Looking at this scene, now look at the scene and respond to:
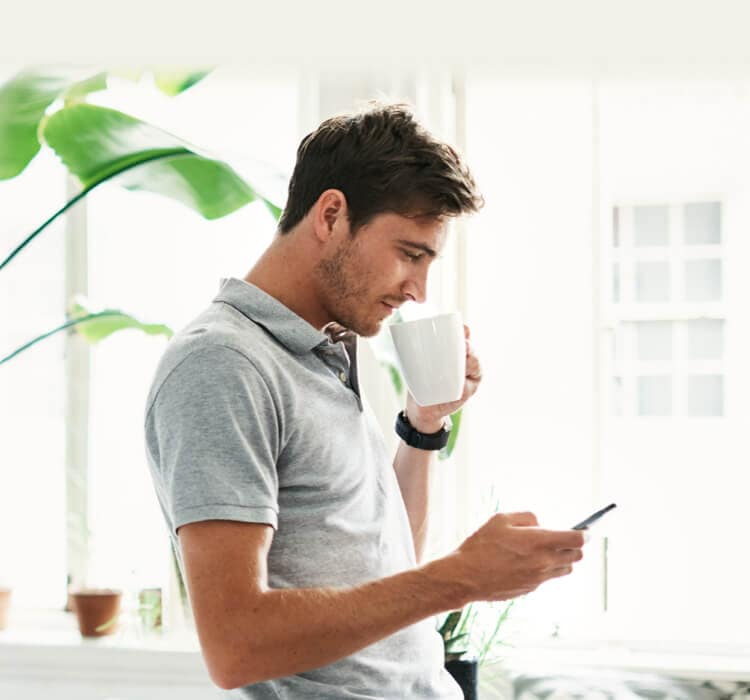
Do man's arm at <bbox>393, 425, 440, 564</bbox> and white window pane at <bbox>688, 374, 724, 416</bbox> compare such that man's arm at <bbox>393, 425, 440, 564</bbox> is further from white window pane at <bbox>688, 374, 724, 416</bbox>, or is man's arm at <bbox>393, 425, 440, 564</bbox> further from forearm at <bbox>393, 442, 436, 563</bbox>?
white window pane at <bbox>688, 374, 724, 416</bbox>

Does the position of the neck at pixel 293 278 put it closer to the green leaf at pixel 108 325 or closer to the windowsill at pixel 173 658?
the green leaf at pixel 108 325

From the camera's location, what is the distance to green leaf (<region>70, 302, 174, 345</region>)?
6.93 ft

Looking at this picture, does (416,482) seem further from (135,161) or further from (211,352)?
(135,161)

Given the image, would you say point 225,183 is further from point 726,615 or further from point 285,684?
point 726,615

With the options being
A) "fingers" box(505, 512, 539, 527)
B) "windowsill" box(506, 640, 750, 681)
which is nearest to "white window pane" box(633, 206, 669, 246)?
"windowsill" box(506, 640, 750, 681)

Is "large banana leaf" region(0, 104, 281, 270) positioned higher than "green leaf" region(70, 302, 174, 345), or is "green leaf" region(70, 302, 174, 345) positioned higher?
"large banana leaf" region(0, 104, 281, 270)

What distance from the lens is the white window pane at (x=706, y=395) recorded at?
2.33 metres

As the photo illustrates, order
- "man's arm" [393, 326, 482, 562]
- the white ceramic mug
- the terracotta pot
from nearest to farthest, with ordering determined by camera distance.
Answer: the white ceramic mug < "man's arm" [393, 326, 482, 562] < the terracotta pot

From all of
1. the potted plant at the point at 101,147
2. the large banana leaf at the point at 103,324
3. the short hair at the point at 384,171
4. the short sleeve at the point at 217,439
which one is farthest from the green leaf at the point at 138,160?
the short sleeve at the point at 217,439

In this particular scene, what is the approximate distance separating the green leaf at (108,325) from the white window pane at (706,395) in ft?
3.52

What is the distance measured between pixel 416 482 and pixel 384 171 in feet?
1.53

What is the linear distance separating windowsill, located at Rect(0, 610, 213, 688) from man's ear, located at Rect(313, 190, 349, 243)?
1.25 metres

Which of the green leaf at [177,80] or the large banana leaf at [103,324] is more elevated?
the green leaf at [177,80]

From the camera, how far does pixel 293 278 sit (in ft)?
4.11
